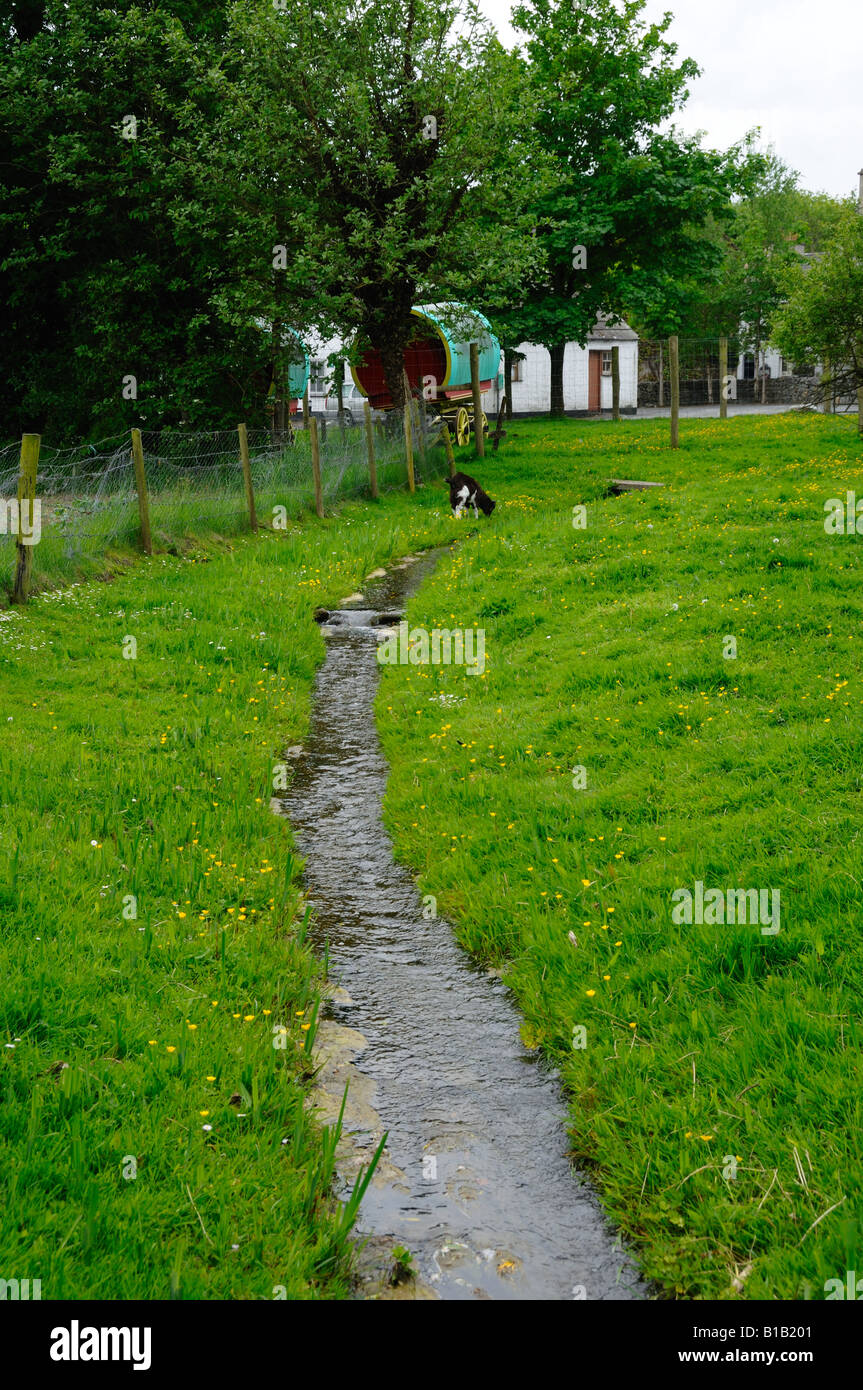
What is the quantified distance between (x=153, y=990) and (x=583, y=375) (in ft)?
154

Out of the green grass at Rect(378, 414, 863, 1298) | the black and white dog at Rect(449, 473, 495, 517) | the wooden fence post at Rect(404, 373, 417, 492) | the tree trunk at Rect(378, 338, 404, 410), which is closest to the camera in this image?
the green grass at Rect(378, 414, 863, 1298)

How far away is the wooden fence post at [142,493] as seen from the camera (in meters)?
14.2

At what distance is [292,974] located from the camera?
530 cm

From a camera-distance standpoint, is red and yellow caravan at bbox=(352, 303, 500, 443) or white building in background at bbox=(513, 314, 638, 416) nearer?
red and yellow caravan at bbox=(352, 303, 500, 443)

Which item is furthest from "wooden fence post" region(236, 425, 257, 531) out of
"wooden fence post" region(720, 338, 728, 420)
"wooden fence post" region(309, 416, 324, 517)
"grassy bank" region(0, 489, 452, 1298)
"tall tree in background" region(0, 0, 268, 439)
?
"wooden fence post" region(720, 338, 728, 420)

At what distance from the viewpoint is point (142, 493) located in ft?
47.4

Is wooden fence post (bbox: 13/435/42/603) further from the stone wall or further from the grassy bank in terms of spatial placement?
the stone wall

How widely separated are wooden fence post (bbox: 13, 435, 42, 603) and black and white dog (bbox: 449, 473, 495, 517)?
8.78 m

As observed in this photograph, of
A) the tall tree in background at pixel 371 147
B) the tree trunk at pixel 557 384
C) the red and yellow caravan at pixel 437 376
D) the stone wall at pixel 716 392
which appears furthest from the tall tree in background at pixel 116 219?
the stone wall at pixel 716 392

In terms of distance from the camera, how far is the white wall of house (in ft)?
153

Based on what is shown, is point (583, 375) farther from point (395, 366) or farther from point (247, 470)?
point (247, 470)

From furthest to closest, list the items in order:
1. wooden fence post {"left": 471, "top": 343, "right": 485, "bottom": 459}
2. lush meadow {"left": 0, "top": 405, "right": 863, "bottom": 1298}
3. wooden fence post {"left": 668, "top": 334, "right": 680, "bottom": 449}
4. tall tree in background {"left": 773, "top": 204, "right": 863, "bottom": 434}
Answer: wooden fence post {"left": 471, "top": 343, "right": 485, "bottom": 459}, wooden fence post {"left": 668, "top": 334, "right": 680, "bottom": 449}, tall tree in background {"left": 773, "top": 204, "right": 863, "bottom": 434}, lush meadow {"left": 0, "top": 405, "right": 863, "bottom": 1298}
